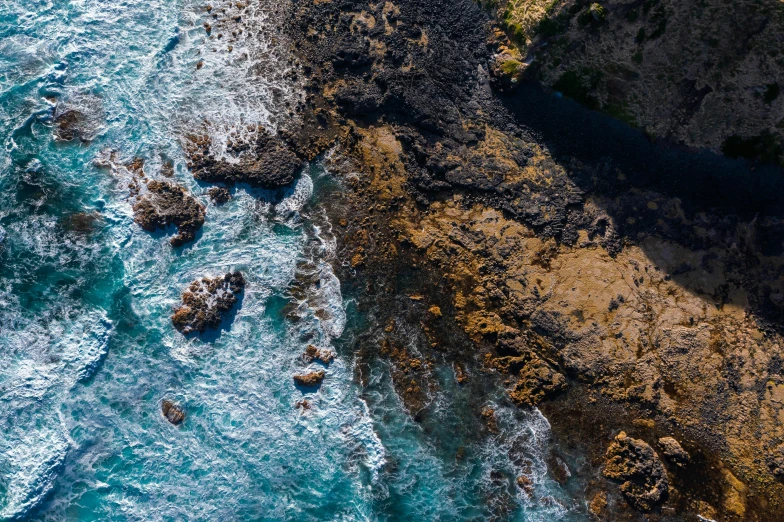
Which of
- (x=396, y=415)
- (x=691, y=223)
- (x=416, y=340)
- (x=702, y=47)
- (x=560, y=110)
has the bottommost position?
(x=396, y=415)

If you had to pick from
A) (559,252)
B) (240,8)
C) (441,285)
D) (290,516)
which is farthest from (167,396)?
(240,8)

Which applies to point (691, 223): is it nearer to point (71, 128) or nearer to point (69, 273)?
point (69, 273)

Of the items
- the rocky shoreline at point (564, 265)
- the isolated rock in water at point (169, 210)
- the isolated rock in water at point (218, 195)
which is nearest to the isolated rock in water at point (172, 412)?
the isolated rock in water at point (169, 210)

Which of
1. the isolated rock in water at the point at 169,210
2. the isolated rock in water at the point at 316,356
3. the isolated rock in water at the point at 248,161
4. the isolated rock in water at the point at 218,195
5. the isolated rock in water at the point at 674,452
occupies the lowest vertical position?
the isolated rock in water at the point at 316,356

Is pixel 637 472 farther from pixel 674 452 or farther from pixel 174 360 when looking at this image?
pixel 174 360

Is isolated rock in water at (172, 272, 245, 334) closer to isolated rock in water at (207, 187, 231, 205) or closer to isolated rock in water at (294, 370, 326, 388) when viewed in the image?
isolated rock in water at (207, 187, 231, 205)

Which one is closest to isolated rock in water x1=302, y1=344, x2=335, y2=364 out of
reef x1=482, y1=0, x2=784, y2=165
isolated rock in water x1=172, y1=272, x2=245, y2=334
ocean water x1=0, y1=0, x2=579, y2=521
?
ocean water x1=0, y1=0, x2=579, y2=521

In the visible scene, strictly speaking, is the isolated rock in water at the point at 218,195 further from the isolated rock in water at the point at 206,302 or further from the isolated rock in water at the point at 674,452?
the isolated rock in water at the point at 674,452
